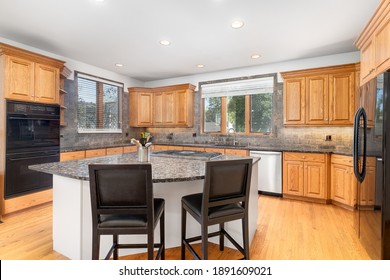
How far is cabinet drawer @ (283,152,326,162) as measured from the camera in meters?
3.57

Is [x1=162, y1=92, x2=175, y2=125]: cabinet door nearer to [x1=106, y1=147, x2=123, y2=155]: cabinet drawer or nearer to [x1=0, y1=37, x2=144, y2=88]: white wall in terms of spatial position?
[x1=0, y1=37, x2=144, y2=88]: white wall

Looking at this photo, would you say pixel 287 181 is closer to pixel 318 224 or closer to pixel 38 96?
pixel 318 224

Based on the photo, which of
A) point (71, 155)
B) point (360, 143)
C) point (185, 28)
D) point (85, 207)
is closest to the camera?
point (85, 207)

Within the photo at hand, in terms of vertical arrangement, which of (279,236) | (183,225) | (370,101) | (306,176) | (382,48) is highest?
(382,48)

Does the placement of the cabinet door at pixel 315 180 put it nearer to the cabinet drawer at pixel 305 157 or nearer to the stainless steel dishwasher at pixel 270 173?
the cabinet drawer at pixel 305 157

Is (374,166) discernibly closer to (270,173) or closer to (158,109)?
(270,173)

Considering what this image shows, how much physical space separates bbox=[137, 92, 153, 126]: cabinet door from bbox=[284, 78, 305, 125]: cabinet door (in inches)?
131

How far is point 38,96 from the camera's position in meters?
3.24

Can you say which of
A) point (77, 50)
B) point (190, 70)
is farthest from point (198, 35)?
point (77, 50)

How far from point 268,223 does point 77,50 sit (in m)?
4.17

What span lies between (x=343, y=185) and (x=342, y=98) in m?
1.46

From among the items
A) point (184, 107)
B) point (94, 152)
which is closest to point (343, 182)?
point (184, 107)

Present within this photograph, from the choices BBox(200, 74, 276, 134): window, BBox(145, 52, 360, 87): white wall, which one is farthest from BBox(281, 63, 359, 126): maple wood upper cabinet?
BBox(200, 74, 276, 134): window

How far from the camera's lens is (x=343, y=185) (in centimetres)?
334
